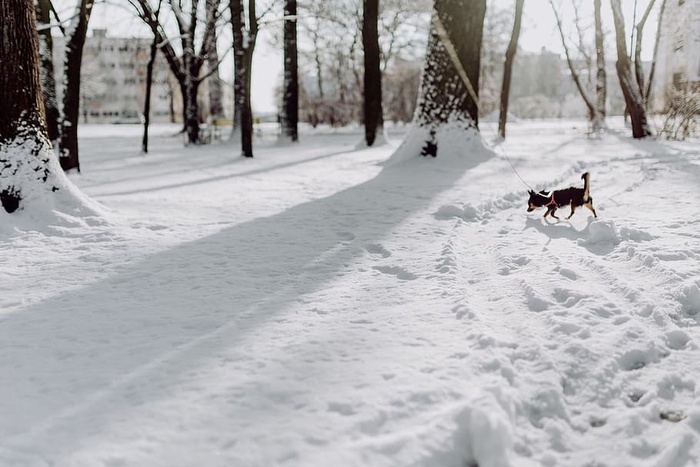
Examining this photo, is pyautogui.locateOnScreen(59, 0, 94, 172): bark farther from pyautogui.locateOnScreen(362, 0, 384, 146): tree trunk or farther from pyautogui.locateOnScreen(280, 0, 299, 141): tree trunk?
pyautogui.locateOnScreen(280, 0, 299, 141): tree trunk

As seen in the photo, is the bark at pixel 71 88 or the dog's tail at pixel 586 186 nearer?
the dog's tail at pixel 586 186

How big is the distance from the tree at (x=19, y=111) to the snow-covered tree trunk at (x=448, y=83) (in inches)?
246

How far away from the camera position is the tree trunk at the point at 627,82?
15.0 metres

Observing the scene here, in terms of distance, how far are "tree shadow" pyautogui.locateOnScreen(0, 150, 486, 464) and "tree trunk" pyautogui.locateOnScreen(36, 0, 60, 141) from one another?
Result: 7350 millimetres

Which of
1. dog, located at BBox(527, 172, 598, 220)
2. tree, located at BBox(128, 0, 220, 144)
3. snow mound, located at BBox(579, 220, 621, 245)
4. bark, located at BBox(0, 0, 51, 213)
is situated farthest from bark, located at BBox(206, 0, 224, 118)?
snow mound, located at BBox(579, 220, 621, 245)

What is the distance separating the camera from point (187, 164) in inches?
513

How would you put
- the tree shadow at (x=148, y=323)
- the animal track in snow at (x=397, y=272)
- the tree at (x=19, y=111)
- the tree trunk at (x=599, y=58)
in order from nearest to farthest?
the tree shadow at (x=148, y=323) < the animal track in snow at (x=397, y=272) < the tree at (x=19, y=111) < the tree trunk at (x=599, y=58)

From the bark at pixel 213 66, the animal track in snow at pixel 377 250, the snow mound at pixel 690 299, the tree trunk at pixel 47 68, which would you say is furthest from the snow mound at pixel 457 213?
the bark at pixel 213 66

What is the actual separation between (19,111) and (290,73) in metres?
13.3

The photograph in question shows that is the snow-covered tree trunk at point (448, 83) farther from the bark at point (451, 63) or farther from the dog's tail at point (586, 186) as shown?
the dog's tail at point (586, 186)

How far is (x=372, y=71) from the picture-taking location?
609 inches

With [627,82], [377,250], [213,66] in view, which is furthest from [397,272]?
[213,66]

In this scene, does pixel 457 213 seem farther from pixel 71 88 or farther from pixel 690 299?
pixel 71 88

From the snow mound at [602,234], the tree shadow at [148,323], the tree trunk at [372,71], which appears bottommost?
the tree shadow at [148,323]
